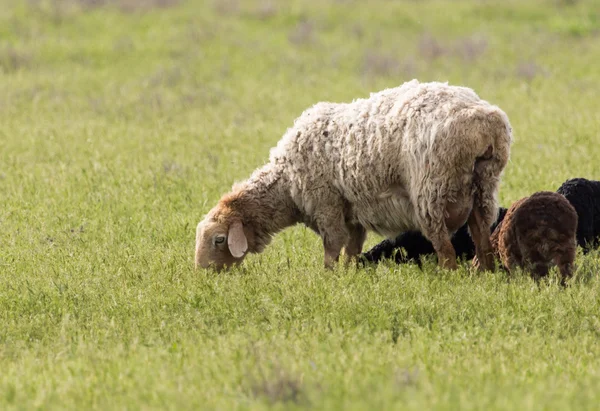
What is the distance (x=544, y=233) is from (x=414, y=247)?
5.32ft

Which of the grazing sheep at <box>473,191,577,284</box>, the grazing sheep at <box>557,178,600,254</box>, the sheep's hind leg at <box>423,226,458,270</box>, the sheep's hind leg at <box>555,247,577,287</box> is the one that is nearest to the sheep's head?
the sheep's hind leg at <box>423,226,458,270</box>

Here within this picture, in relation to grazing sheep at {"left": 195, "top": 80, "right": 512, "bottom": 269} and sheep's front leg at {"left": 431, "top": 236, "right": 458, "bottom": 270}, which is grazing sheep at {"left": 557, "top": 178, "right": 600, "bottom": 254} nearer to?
grazing sheep at {"left": 195, "top": 80, "right": 512, "bottom": 269}

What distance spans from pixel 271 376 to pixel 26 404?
139 cm

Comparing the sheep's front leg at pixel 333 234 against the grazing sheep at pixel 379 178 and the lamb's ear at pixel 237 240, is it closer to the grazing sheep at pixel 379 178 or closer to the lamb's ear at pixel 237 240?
the grazing sheep at pixel 379 178

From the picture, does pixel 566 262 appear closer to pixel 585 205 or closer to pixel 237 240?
pixel 585 205

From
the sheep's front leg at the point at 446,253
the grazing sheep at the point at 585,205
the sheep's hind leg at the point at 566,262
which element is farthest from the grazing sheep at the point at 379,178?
the grazing sheep at the point at 585,205

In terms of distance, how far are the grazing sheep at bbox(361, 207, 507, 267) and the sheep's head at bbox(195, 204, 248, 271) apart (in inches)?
48.0

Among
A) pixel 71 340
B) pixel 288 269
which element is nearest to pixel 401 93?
pixel 288 269

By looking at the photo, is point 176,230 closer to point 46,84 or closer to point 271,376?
point 271,376

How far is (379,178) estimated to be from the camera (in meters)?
8.39

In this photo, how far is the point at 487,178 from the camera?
7844 mm

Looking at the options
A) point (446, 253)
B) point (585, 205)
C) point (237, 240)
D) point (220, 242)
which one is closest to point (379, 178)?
point (446, 253)

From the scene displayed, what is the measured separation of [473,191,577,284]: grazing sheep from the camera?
774 cm

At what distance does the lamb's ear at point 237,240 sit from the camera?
8688 millimetres
